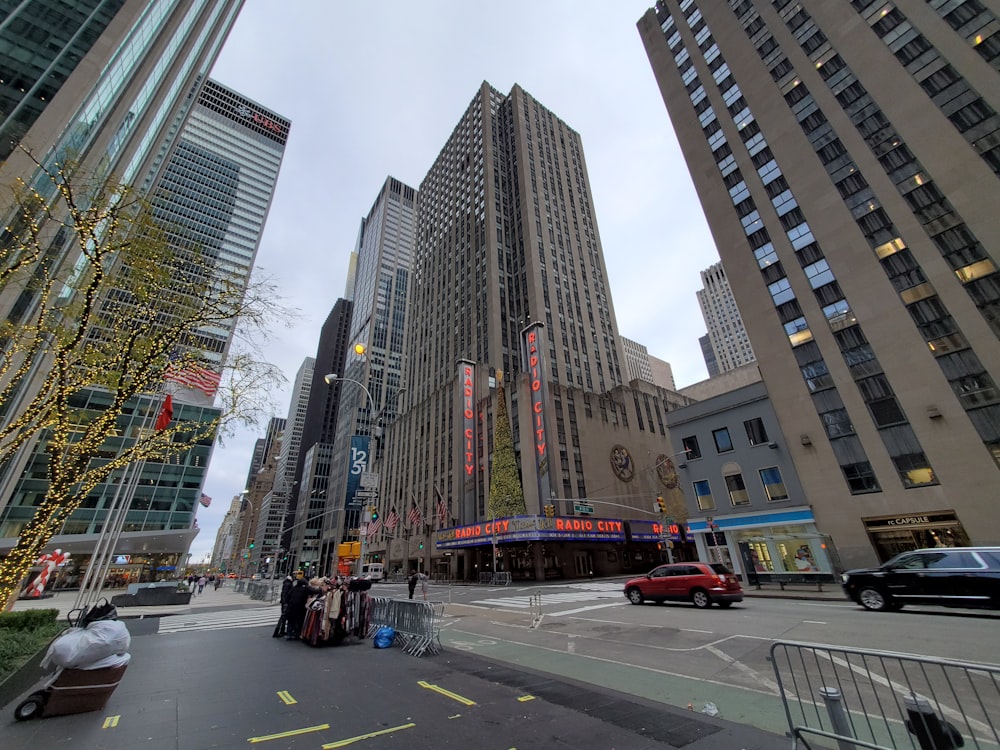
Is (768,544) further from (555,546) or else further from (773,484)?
(555,546)

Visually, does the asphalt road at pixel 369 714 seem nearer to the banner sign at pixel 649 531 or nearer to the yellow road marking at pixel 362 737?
the yellow road marking at pixel 362 737

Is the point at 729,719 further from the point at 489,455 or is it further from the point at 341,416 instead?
the point at 341,416

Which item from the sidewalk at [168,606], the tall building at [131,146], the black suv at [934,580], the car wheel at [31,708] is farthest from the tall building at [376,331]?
the car wheel at [31,708]

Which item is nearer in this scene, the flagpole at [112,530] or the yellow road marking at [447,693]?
the yellow road marking at [447,693]

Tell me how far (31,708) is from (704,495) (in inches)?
1360

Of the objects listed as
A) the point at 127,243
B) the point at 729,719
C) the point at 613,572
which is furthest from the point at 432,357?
the point at 729,719

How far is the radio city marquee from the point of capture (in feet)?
135

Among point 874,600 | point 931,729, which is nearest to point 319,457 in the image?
point 874,600

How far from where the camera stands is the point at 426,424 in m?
67.2

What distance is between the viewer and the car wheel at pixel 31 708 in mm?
5652

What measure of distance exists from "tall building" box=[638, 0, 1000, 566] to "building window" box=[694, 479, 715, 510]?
6.16 metres

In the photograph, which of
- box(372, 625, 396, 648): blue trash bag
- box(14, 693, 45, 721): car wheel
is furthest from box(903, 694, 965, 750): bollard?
box(372, 625, 396, 648): blue trash bag

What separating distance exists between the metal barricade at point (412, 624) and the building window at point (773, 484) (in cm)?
2671

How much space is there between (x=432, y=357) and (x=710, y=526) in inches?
2317
